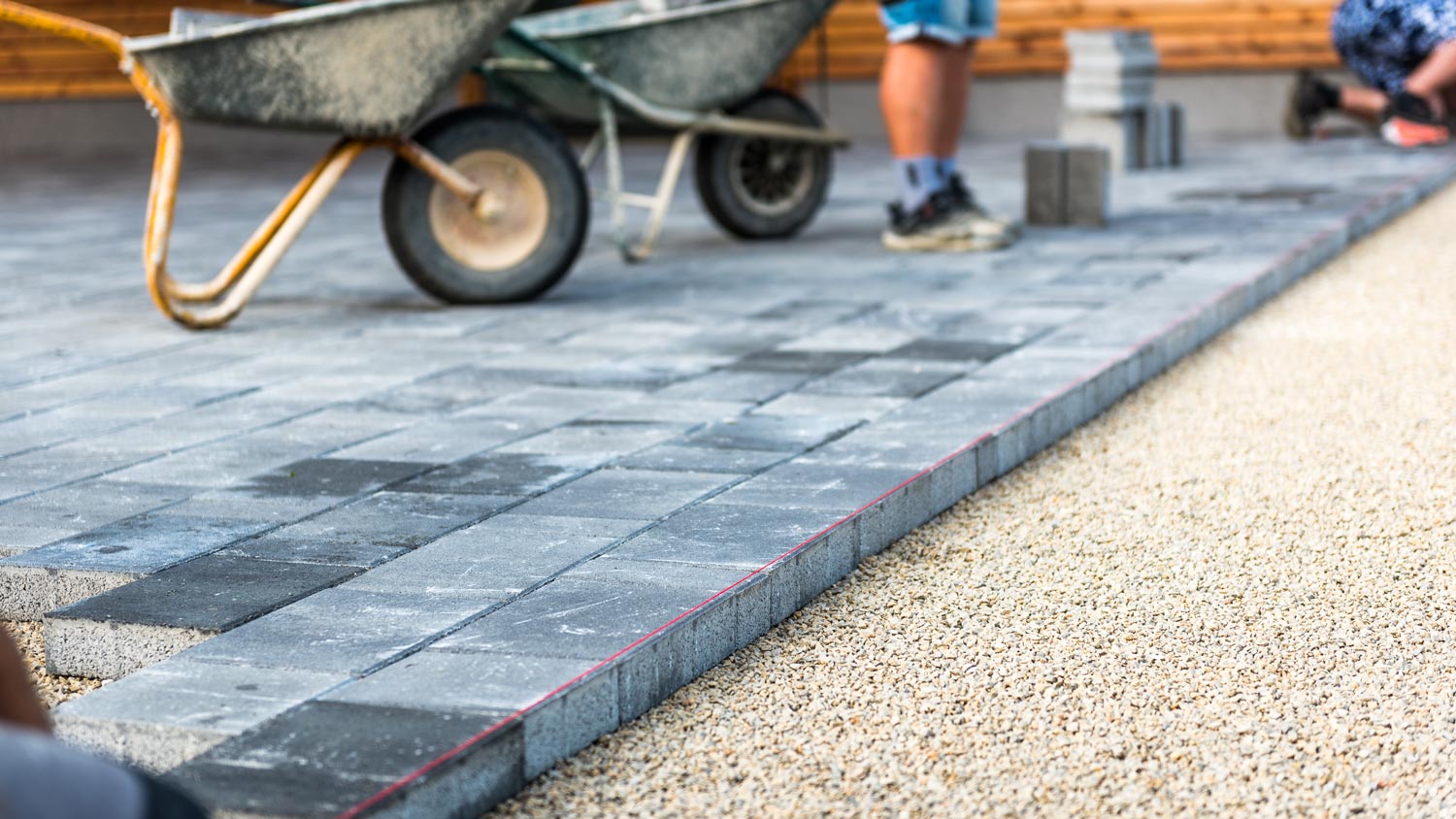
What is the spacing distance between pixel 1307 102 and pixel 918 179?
5082mm

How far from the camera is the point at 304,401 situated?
3.61 m

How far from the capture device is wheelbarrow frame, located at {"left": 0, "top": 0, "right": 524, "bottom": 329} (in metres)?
4.23

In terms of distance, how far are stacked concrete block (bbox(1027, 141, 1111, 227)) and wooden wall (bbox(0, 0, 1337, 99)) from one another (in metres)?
5.96

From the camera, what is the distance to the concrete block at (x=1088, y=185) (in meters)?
6.30

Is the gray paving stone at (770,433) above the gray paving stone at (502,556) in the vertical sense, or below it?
below

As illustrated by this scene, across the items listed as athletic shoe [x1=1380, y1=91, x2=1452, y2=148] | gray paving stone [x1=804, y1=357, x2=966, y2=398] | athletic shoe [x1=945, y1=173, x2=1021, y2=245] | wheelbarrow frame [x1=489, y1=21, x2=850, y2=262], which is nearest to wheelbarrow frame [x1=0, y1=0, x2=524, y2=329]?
wheelbarrow frame [x1=489, y1=21, x2=850, y2=262]

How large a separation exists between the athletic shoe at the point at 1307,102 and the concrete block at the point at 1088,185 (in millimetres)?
4119

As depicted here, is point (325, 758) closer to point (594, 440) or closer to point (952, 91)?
point (594, 440)

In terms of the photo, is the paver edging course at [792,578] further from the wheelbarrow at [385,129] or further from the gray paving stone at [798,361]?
the wheelbarrow at [385,129]

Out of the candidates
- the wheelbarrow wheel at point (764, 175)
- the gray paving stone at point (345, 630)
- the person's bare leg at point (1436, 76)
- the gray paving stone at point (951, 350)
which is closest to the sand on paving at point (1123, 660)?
the gray paving stone at point (345, 630)

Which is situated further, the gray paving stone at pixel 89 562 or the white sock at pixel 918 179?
the white sock at pixel 918 179

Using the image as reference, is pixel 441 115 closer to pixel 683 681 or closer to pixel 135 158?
pixel 683 681

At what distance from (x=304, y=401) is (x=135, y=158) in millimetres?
9513

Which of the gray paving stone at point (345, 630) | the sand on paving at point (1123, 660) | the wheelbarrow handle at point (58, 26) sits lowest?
the sand on paving at point (1123, 660)
